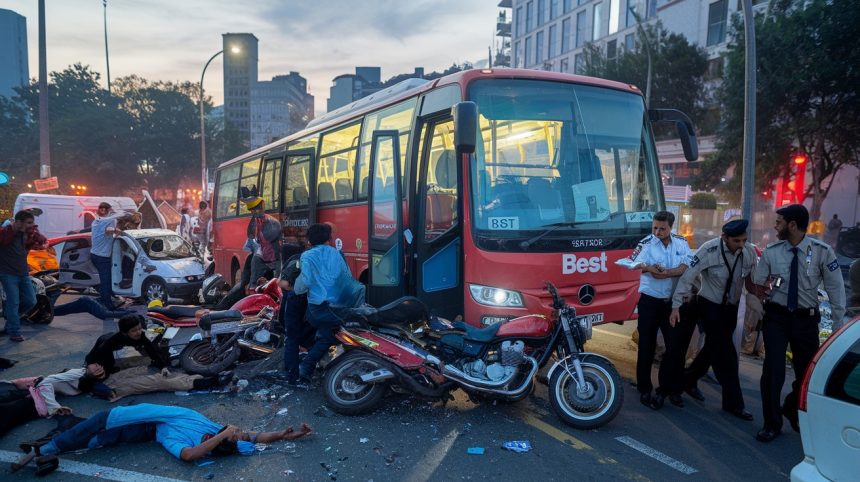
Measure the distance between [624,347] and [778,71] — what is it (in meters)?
18.2

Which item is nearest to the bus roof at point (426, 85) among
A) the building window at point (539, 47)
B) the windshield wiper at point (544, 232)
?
the windshield wiper at point (544, 232)

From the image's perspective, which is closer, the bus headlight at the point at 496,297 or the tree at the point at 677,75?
the bus headlight at the point at 496,297

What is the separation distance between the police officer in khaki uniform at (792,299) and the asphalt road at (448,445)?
466 mm

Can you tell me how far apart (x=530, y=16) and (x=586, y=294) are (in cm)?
5731

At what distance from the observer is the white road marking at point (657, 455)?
4.01 metres

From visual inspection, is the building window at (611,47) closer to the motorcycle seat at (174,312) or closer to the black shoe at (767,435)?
the motorcycle seat at (174,312)

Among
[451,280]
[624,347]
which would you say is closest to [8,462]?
[451,280]

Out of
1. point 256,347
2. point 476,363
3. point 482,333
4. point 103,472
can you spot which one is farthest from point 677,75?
point 103,472

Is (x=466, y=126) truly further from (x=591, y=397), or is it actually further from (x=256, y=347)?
(x=256, y=347)

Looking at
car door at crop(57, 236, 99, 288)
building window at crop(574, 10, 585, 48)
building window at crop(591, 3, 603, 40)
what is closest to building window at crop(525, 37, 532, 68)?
building window at crop(574, 10, 585, 48)

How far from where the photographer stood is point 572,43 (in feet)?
165

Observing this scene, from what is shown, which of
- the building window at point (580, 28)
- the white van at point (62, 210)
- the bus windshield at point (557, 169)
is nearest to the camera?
the bus windshield at point (557, 169)

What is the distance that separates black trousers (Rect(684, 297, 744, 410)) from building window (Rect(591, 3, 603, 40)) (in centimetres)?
4733

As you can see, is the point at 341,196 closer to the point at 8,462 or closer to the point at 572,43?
the point at 8,462
